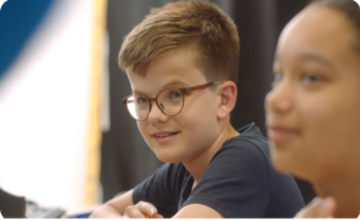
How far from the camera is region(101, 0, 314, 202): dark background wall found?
4.52 feet

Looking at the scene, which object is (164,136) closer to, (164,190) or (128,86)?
(164,190)

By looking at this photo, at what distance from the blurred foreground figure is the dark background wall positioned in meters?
0.91

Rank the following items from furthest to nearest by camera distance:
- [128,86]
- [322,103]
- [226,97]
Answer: [128,86] → [226,97] → [322,103]

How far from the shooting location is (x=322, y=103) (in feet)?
1.39

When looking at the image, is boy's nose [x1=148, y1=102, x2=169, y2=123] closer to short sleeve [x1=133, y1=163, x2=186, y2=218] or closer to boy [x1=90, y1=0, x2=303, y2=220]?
boy [x1=90, y1=0, x2=303, y2=220]

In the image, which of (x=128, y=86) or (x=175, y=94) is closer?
(x=175, y=94)

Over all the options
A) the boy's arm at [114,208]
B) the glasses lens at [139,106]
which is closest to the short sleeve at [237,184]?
the glasses lens at [139,106]

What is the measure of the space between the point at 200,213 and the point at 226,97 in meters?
0.35

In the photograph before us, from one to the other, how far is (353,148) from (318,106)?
0.24ft

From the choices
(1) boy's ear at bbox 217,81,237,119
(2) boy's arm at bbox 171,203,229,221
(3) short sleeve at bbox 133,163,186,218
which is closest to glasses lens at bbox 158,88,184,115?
(1) boy's ear at bbox 217,81,237,119

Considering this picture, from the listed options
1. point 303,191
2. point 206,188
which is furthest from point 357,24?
point 303,191

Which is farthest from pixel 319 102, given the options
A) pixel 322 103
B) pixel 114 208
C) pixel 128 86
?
pixel 128 86

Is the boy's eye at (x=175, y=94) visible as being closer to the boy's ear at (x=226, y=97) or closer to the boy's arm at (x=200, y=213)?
the boy's ear at (x=226, y=97)

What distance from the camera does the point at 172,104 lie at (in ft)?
2.88
